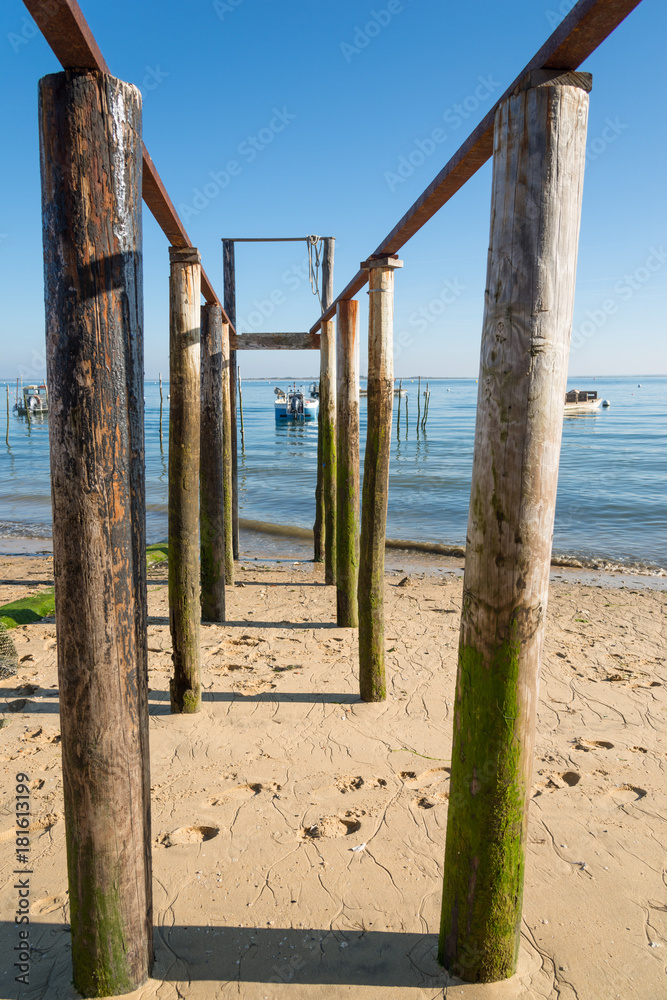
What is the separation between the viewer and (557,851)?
10.8ft

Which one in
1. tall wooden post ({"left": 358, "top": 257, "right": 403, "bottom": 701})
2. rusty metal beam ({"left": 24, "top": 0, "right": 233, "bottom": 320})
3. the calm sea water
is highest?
rusty metal beam ({"left": 24, "top": 0, "right": 233, "bottom": 320})

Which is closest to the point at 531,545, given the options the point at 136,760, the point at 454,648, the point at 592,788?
the point at 136,760

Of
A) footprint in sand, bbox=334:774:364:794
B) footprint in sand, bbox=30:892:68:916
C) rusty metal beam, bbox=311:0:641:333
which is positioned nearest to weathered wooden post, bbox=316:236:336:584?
rusty metal beam, bbox=311:0:641:333

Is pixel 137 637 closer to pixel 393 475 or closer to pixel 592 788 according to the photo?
pixel 592 788

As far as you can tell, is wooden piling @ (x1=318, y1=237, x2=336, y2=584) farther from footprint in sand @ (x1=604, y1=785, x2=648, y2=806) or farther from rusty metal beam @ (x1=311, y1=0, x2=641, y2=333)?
footprint in sand @ (x1=604, y1=785, x2=648, y2=806)

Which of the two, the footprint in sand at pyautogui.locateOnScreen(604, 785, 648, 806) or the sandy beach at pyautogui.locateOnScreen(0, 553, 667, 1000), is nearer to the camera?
the sandy beach at pyautogui.locateOnScreen(0, 553, 667, 1000)

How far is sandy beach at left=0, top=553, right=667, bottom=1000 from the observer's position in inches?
100

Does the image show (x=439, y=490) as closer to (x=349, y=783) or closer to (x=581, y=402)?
(x=349, y=783)

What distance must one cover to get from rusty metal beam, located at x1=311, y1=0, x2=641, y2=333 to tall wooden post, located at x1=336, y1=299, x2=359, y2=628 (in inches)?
101

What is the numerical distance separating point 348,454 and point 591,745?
359 cm

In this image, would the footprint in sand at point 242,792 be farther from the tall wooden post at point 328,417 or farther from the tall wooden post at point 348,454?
the tall wooden post at point 328,417

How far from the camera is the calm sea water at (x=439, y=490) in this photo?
14.7 m

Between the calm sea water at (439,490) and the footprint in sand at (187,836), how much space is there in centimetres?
1085

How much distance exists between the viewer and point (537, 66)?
1.88 meters
